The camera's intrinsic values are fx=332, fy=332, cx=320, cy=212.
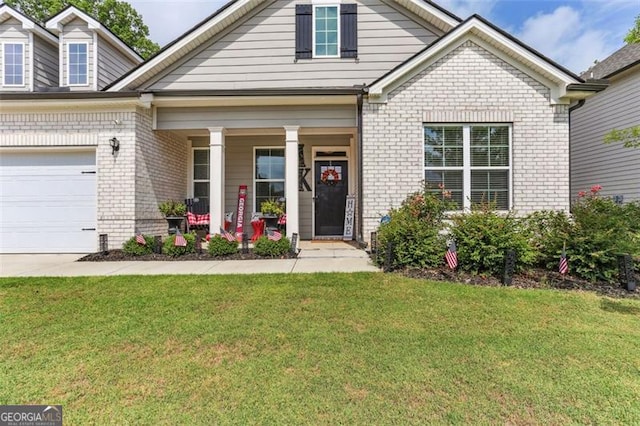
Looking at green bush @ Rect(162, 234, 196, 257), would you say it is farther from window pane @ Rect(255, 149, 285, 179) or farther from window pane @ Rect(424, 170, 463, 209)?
window pane @ Rect(424, 170, 463, 209)

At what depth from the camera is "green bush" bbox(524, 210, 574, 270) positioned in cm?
515

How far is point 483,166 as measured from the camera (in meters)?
A: 7.07

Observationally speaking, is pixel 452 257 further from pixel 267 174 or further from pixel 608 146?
pixel 608 146

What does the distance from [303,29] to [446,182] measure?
5233 mm

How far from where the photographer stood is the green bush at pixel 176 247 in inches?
270

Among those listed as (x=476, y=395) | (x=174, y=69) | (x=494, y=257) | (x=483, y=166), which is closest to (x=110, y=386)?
(x=476, y=395)

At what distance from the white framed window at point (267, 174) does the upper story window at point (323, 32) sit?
272 cm

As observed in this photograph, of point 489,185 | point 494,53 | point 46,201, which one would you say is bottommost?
point 46,201

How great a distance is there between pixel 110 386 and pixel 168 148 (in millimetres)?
7325

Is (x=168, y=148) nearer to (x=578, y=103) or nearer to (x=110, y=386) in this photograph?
(x=110, y=386)

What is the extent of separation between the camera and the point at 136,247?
694 centimetres

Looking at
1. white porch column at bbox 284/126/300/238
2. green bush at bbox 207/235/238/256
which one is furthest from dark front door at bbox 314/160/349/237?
green bush at bbox 207/235/238/256

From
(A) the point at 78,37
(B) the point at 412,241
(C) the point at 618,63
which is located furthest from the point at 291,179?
(C) the point at 618,63

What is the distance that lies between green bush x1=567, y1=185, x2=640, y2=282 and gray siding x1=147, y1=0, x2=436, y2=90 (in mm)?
5498
